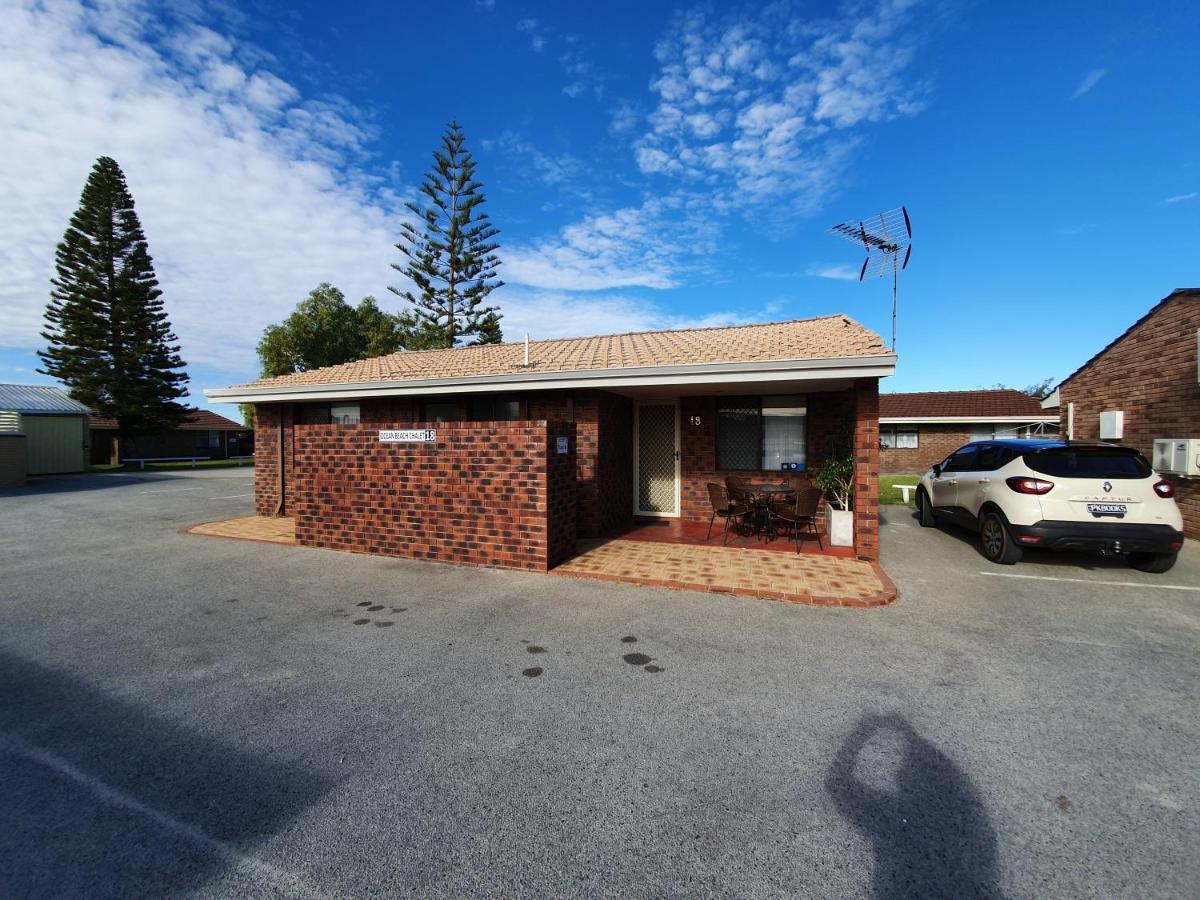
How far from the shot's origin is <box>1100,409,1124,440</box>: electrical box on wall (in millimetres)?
9617

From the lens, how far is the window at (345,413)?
33.7ft

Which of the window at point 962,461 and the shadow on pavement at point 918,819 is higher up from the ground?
the window at point 962,461

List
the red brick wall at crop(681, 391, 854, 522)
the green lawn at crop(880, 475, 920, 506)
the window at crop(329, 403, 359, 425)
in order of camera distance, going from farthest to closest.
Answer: the green lawn at crop(880, 475, 920, 506) < the window at crop(329, 403, 359, 425) < the red brick wall at crop(681, 391, 854, 522)

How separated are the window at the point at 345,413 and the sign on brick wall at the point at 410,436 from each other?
3.83m

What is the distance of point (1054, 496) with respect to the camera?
609 cm

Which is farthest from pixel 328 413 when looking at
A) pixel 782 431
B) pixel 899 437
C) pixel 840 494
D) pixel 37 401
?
pixel 37 401

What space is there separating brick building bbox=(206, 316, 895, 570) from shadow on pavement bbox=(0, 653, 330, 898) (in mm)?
3802

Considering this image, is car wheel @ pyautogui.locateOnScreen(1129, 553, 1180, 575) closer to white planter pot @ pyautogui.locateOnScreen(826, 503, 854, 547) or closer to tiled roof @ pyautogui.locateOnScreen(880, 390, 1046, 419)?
white planter pot @ pyautogui.locateOnScreen(826, 503, 854, 547)

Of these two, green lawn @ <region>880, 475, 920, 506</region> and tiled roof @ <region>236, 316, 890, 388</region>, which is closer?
tiled roof @ <region>236, 316, 890, 388</region>

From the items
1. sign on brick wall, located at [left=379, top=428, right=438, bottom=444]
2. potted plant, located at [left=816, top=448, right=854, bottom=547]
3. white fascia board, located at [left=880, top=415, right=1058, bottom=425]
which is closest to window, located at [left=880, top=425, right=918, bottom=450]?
white fascia board, located at [left=880, top=415, right=1058, bottom=425]

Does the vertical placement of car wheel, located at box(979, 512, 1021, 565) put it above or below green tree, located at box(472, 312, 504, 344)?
below

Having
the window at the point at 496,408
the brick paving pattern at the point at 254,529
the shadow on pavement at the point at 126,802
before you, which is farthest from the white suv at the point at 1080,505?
the brick paving pattern at the point at 254,529

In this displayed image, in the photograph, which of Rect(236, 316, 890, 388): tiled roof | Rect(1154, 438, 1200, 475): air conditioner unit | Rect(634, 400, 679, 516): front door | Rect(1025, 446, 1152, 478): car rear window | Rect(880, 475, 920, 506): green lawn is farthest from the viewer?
Rect(880, 475, 920, 506): green lawn

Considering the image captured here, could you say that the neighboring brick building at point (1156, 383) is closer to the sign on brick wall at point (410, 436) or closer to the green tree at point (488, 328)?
the sign on brick wall at point (410, 436)
